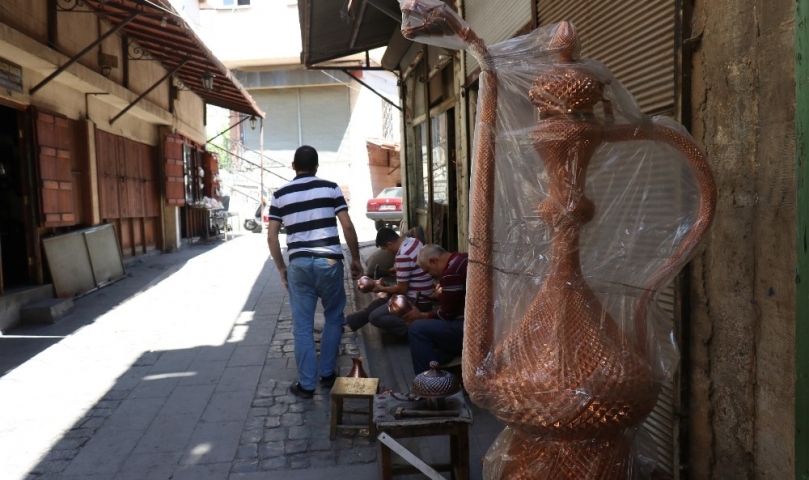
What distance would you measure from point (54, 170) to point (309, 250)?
18.5ft

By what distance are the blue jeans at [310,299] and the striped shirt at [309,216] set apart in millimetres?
82

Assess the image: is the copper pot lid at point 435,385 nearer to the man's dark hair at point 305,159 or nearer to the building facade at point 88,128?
the man's dark hair at point 305,159

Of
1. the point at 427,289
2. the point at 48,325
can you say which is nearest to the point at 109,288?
the point at 48,325

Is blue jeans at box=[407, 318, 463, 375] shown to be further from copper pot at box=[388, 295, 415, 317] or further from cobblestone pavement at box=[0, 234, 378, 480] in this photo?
copper pot at box=[388, 295, 415, 317]

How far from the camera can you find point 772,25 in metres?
2.11

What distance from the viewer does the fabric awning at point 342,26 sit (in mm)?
8281

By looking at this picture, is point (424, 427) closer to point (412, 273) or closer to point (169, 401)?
point (169, 401)

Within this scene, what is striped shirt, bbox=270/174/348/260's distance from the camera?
469 centimetres

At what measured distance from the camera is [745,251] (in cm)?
229

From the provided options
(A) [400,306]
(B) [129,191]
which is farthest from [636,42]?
(B) [129,191]

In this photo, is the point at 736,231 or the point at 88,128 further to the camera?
the point at 88,128

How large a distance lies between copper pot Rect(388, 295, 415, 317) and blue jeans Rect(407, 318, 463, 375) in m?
1.06

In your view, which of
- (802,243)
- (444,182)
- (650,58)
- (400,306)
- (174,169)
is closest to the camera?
(802,243)

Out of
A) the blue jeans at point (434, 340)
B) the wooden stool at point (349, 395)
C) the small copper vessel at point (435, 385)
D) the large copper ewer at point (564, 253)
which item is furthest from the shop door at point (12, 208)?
the large copper ewer at point (564, 253)
